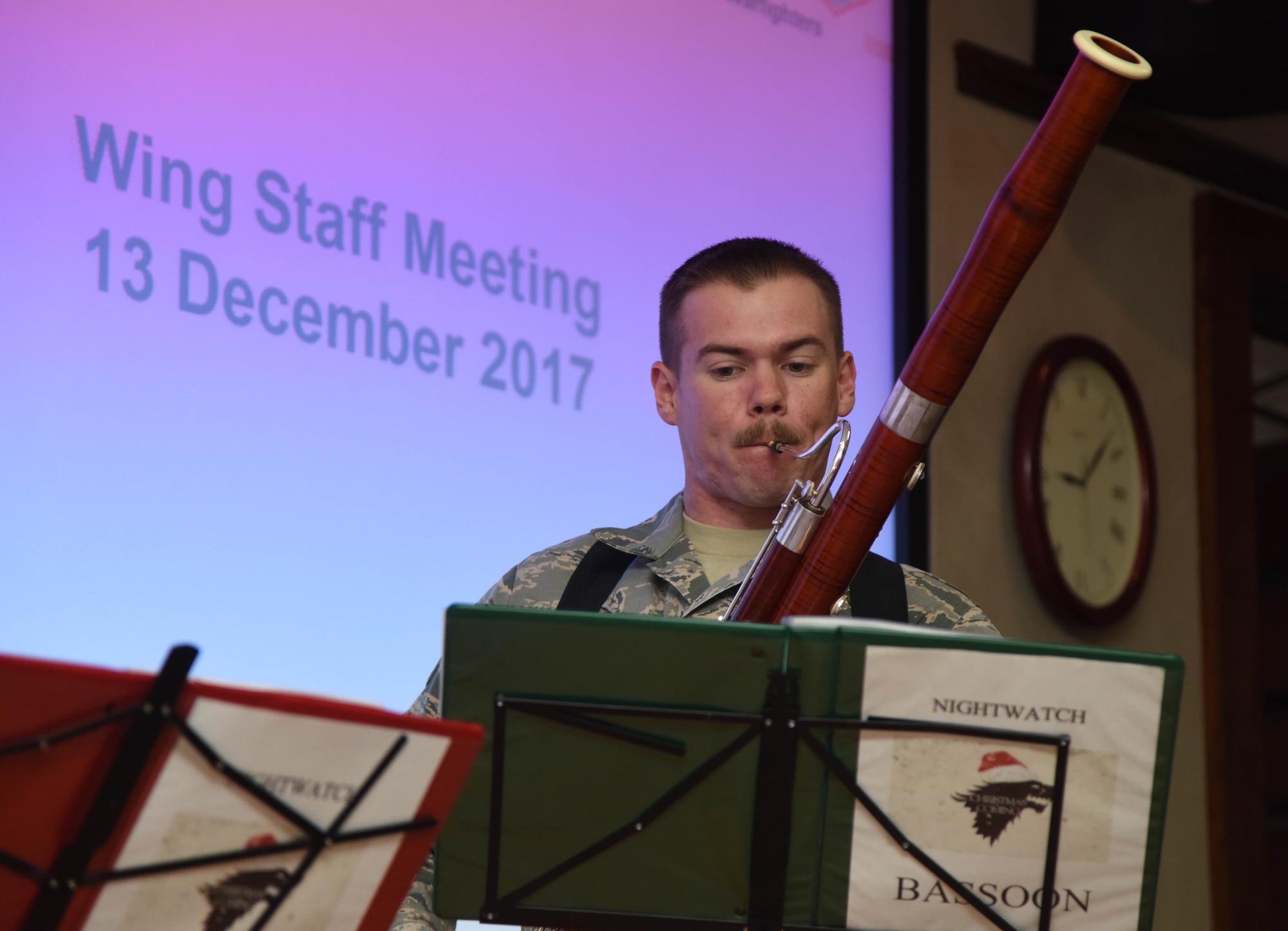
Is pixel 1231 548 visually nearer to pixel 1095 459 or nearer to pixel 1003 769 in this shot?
pixel 1095 459

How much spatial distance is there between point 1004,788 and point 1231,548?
9.61 feet

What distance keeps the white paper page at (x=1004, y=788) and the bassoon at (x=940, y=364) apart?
0.35 meters

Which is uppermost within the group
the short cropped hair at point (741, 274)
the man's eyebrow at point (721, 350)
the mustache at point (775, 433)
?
the short cropped hair at point (741, 274)

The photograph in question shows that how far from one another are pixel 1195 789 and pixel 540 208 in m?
2.26

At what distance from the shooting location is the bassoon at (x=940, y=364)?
1.32 metres

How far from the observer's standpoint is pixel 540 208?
2660 mm

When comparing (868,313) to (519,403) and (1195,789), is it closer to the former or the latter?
(519,403)

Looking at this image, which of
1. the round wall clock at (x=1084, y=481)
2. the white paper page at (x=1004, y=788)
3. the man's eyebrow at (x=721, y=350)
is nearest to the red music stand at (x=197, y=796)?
the white paper page at (x=1004, y=788)

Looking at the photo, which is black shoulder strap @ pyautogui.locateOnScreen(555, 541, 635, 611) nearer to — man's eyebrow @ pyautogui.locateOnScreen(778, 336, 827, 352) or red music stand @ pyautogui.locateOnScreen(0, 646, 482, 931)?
man's eyebrow @ pyautogui.locateOnScreen(778, 336, 827, 352)

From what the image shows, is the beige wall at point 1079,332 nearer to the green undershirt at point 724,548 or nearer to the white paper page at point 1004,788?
the green undershirt at point 724,548

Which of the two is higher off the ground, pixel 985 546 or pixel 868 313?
pixel 868 313

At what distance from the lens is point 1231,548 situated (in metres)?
3.85

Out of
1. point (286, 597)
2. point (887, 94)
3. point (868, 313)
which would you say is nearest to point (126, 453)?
point (286, 597)

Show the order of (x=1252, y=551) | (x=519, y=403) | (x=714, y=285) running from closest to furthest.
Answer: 1. (x=714, y=285)
2. (x=519, y=403)
3. (x=1252, y=551)
